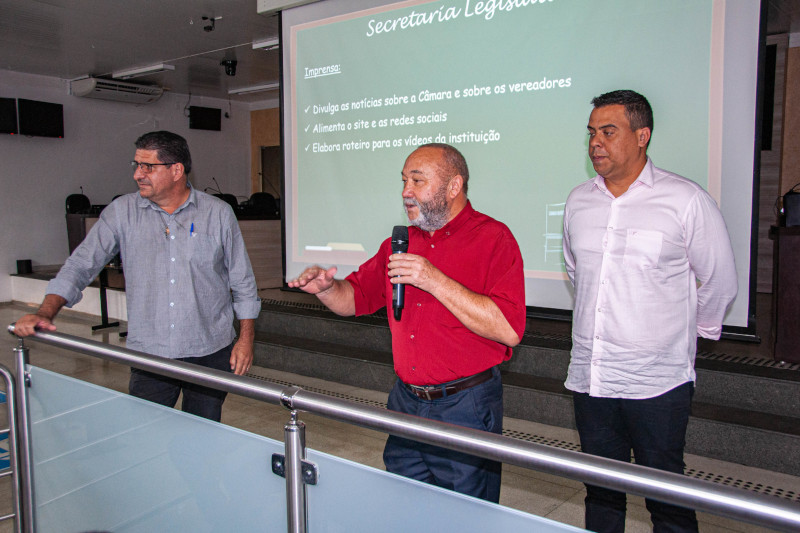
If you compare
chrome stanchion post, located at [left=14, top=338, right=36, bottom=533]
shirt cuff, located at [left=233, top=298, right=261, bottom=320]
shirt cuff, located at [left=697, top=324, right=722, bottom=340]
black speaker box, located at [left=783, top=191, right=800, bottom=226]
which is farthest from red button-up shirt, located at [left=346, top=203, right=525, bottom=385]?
black speaker box, located at [left=783, top=191, right=800, bottom=226]

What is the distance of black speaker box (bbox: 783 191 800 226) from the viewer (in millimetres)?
3503

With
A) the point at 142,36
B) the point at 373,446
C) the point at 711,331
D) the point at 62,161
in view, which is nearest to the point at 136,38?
the point at 142,36

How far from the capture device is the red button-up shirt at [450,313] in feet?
5.46

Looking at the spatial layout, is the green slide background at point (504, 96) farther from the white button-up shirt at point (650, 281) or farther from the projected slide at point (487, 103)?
the white button-up shirt at point (650, 281)

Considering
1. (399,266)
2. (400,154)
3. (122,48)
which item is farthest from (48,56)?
(399,266)

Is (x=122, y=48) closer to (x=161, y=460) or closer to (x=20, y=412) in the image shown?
(x=20, y=412)

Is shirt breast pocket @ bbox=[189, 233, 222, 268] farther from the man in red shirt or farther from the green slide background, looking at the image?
the green slide background

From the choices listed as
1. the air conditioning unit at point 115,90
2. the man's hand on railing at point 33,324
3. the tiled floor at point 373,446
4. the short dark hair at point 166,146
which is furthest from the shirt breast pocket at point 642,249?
the air conditioning unit at point 115,90

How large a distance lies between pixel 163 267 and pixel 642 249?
1.69 metres

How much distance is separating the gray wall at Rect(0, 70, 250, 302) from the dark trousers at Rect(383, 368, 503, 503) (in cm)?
896

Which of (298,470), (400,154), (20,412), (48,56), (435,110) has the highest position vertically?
(48,56)

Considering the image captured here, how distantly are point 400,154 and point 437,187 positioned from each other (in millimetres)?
2657

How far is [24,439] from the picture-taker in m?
2.01

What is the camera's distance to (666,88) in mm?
3193
